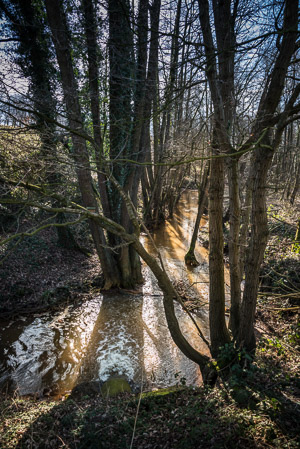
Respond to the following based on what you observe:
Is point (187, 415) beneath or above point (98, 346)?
above

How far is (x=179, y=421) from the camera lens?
3301mm

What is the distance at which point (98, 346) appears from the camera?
617 cm

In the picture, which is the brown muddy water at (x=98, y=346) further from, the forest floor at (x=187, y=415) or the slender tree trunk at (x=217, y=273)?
the forest floor at (x=187, y=415)

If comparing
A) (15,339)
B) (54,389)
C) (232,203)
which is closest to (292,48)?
(232,203)

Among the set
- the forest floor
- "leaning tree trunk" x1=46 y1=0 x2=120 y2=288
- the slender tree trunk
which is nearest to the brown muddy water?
the slender tree trunk

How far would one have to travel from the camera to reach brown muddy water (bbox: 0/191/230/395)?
5176 millimetres

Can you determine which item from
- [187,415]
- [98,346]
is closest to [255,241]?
[187,415]

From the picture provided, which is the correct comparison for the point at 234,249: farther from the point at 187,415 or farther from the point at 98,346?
the point at 98,346

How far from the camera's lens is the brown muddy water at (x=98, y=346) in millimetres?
5176

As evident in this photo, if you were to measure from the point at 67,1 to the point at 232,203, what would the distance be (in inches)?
284

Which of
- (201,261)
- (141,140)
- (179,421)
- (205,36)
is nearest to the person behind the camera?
(179,421)

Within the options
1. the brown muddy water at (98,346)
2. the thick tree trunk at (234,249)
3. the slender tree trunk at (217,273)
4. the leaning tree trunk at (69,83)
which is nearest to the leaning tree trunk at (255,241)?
the slender tree trunk at (217,273)

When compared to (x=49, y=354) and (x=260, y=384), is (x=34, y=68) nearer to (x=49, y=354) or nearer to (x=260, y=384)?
(x=49, y=354)

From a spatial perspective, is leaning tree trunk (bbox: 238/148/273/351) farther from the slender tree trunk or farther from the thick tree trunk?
the thick tree trunk
